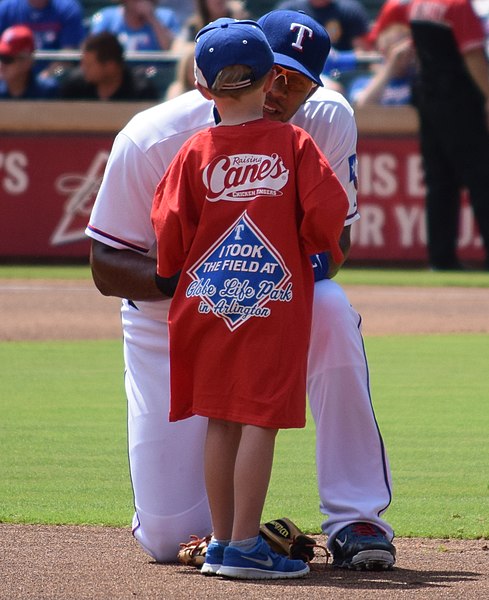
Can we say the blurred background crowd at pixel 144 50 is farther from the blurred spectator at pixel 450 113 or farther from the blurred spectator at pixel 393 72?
the blurred spectator at pixel 450 113

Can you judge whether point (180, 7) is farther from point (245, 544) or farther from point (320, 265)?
point (245, 544)

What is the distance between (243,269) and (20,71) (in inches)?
440

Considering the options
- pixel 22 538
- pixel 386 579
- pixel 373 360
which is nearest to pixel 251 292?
pixel 386 579

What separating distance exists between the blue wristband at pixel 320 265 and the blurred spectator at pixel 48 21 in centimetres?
1119

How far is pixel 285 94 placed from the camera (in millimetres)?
4176

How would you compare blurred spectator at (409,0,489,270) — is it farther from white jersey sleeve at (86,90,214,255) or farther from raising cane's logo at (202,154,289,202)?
raising cane's logo at (202,154,289,202)

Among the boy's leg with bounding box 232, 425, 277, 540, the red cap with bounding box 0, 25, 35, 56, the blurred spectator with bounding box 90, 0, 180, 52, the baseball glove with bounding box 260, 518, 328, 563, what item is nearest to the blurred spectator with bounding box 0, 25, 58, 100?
the red cap with bounding box 0, 25, 35, 56

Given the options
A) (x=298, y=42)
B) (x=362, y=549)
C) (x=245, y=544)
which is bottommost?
(x=362, y=549)

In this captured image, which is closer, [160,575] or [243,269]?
[243,269]

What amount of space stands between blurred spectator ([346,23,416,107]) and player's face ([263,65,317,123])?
9.84 meters

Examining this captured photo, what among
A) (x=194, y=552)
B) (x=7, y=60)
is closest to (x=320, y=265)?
(x=194, y=552)

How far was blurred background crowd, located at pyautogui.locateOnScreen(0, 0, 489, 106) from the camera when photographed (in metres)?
14.0

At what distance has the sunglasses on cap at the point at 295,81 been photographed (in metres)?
4.14

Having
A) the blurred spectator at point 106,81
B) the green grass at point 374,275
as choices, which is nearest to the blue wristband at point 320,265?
the green grass at point 374,275
